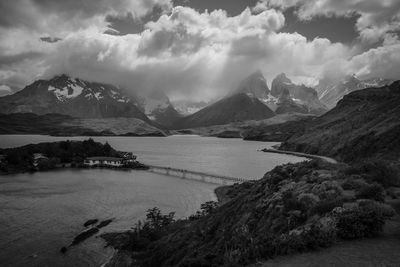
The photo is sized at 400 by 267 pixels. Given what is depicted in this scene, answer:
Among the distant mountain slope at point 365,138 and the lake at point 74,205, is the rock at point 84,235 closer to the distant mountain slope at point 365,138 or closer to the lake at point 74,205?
the lake at point 74,205

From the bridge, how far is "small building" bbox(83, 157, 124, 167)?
72.3 ft

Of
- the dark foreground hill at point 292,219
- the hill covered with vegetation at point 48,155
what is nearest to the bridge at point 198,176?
the hill covered with vegetation at point 48,155

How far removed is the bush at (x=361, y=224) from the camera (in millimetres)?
15953

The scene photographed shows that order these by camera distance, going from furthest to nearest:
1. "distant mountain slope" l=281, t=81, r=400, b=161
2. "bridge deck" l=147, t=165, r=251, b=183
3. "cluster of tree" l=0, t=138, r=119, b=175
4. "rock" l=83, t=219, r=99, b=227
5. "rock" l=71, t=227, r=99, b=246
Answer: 1. "cluster of tree" l=0, t=138, r=119, b=175
2. "bridge deck" l=147, t=165, r=251, b=183
3. "distant mountain slope" l=281, t=81, r=400, b=161
4. "rock" l=83, t=219, r=99, b=227
5. "rock" l=71, t=227, r=99, b=246

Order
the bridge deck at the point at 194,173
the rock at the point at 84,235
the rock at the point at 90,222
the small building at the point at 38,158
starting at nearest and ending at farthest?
the rock at the point at 84,235 → the rock at the point at 90,222 → the bridge deck at the point at 194,173 → the small building at the point at 38,158

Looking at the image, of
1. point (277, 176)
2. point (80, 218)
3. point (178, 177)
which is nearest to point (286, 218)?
point (277, 176)

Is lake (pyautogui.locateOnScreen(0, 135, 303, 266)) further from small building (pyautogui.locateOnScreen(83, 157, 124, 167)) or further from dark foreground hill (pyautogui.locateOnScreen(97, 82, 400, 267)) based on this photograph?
small building (pyautogui.locateOnScreen(83, 157, 124, 167))

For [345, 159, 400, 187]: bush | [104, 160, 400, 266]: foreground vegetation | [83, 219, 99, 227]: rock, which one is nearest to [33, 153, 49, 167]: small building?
[83, 219, 99, 227]: rock

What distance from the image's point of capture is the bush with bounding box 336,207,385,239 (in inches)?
628

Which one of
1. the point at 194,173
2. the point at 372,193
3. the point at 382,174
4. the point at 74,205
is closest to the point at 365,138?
the point at 194,173

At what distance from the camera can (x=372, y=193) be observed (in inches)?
822

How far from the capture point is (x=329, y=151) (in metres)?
152

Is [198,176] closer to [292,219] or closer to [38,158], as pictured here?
[38,158]

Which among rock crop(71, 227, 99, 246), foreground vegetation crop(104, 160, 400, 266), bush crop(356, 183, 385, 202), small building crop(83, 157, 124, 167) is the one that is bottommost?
rock crop(71, 227, 99, 246)
